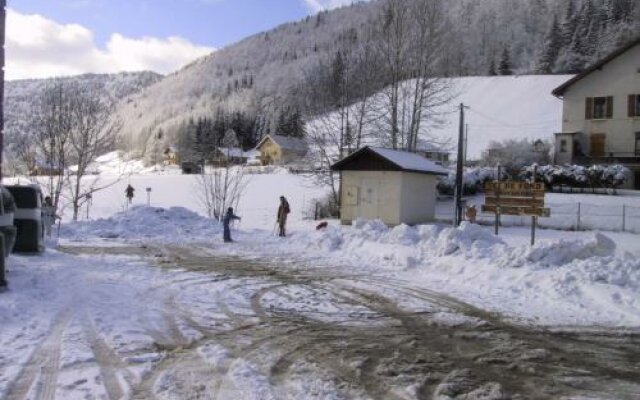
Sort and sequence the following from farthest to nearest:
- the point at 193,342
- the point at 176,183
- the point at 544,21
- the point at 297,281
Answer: the point at 544,21, the point at 176,183, the point at 297,281, the point at 193,342

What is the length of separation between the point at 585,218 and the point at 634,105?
70.6ft

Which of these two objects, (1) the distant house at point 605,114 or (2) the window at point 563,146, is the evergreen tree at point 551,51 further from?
(2) the window at point 563,146

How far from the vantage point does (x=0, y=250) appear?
9.71 meters

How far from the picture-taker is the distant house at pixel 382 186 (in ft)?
84.1


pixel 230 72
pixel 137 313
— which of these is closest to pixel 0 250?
pixel 137 313

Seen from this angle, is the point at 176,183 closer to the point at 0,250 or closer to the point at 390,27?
the point at 390,27

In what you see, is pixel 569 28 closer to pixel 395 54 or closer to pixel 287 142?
pixel 287 142

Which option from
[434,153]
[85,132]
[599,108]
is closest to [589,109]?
[599,108]

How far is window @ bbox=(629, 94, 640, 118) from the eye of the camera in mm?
44250

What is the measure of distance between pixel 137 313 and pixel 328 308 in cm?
294

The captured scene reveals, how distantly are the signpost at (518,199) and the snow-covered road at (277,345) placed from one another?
7833mm

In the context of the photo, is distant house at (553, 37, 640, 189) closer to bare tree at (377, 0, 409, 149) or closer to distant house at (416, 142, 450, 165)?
distant house at (416, 142, 450, 165)

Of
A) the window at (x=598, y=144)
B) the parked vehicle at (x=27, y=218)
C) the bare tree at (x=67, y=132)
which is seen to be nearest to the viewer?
the parked vehicle at (x=27, y=218)

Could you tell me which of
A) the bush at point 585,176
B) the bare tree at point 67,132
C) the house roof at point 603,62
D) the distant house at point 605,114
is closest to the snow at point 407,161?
the bush at point 585,176
